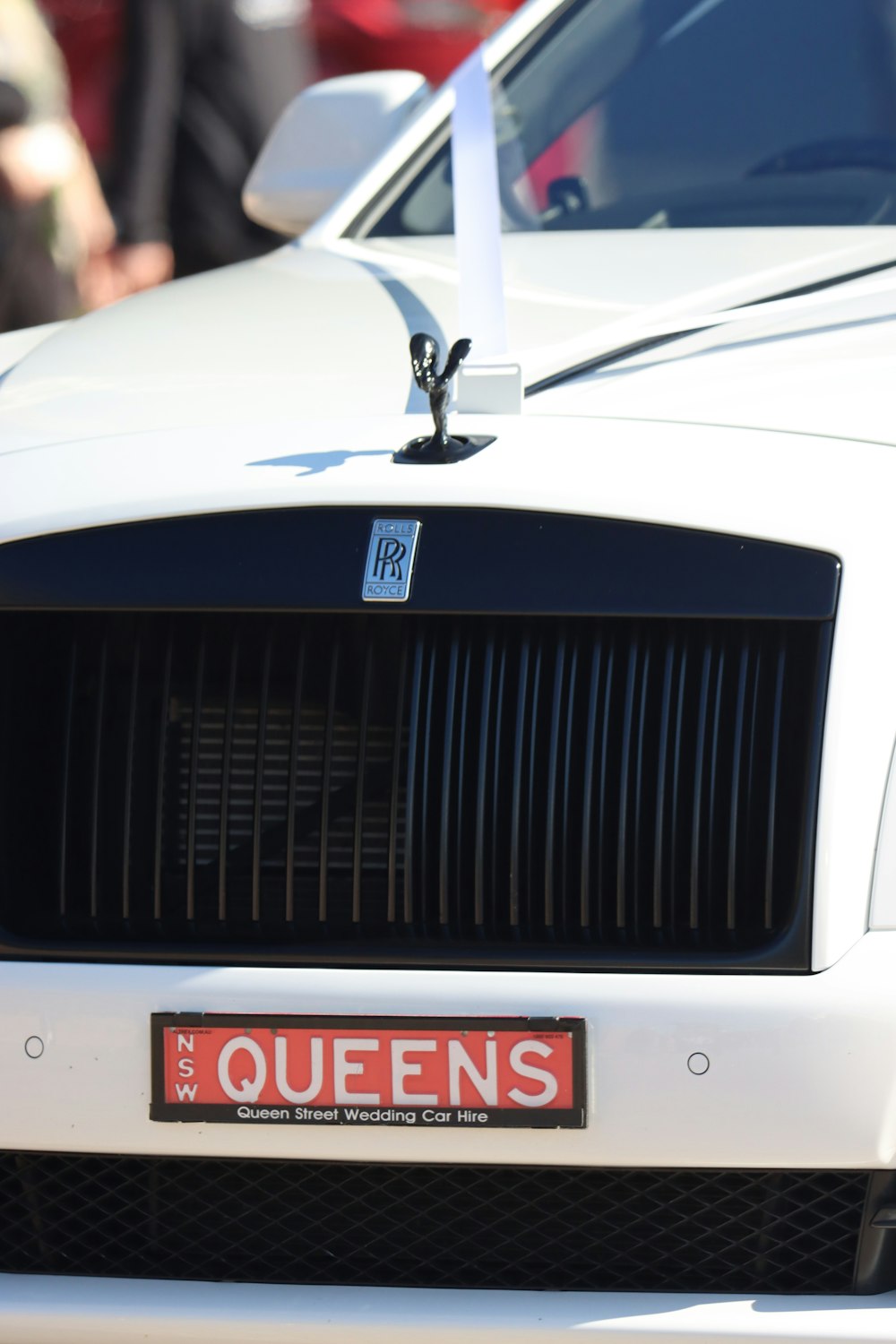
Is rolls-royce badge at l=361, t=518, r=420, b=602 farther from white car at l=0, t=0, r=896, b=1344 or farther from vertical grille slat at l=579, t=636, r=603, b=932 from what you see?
vertical grille slat at l=579, t=636, r=603, b=932

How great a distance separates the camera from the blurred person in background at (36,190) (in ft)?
16.5

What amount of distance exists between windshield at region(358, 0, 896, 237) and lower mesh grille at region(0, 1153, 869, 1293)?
5.33 feet

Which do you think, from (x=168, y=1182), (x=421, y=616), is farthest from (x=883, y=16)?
(x=168, y=1182)

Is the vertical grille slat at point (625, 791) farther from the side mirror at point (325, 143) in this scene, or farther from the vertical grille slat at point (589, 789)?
the side mirror at point (325, 143)

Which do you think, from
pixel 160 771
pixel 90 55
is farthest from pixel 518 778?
pixel 90 55

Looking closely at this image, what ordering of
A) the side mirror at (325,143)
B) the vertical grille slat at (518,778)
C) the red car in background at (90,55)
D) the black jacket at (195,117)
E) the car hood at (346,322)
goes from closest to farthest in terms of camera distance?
the vertical grille slat at (518,778)
the car hood at (346,322)
the side mirror at (325,143)
the black jacket at (195,117)
the red car in background at (90,55)

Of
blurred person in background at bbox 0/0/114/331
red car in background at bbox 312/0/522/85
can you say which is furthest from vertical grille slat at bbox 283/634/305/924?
red car in background at bbox 312/0/522/85

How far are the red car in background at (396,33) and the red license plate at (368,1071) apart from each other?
6.15 meters

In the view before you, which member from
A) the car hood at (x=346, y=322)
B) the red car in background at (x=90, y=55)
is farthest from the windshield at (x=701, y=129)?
the red car in background at (x=90, y=55)

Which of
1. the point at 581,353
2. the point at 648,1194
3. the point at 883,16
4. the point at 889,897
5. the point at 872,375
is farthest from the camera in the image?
the point at 883,16

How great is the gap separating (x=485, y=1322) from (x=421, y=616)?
2.31 feet

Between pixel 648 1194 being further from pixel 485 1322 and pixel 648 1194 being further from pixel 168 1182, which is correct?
pixel 168 1182

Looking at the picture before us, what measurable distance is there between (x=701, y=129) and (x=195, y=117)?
103 inches

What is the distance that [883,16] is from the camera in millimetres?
3133
